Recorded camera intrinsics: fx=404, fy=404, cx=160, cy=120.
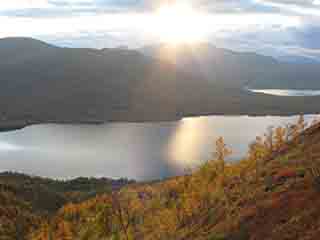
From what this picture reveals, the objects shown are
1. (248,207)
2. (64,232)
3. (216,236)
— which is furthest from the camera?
(64,232)

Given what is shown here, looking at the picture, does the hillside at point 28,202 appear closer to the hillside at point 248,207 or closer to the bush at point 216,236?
the hillside at point 248,207

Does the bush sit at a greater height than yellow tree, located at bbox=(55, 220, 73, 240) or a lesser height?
greater

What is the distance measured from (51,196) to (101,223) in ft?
290

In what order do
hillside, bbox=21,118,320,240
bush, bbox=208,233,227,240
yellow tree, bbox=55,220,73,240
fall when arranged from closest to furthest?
hillside, bbox=21,118,320,240 → bush, bbox=208,233,227,240 → yellow tree, bbox=55,220,73,240

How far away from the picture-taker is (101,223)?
108438 mm

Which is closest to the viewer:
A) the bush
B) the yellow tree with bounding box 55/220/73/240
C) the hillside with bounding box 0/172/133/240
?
the bush

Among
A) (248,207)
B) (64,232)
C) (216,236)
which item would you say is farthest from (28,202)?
(216,236)

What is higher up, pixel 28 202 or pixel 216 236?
pixel 216 236

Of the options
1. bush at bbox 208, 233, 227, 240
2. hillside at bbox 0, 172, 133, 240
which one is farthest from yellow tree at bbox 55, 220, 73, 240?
bush at bbox 208, 233, 227, 240

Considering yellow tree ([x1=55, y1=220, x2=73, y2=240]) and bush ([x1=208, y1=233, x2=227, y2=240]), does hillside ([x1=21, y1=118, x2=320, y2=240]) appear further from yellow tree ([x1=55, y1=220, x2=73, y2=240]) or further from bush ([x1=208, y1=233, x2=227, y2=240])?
yellow tree ([x1=55, y1=220, x2=73, y2=240])

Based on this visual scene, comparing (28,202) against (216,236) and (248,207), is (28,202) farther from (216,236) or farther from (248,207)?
(216,236)

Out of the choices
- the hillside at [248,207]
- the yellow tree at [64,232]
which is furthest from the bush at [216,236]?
the yellow tree at [64,232]

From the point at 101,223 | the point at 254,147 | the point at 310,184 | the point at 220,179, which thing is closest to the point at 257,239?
the point at 310,184

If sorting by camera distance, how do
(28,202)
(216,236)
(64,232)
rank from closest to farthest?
(216,236)
(64,232)
(28,202)
